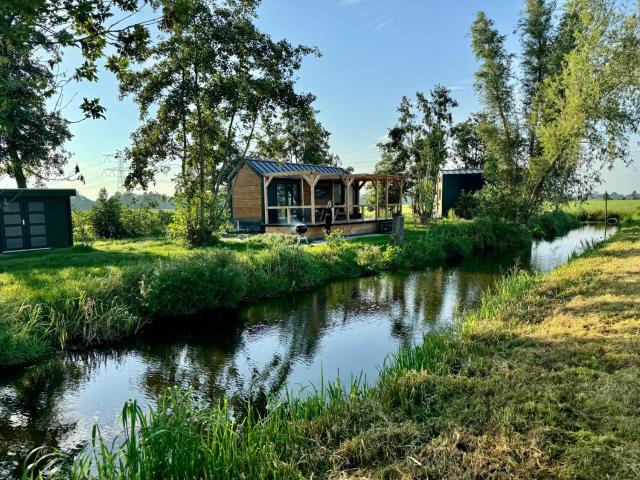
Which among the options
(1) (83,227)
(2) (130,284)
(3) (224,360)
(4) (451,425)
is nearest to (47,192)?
(1) (83,227)

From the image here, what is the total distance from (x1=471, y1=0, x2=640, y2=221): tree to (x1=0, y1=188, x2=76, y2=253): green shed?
60.8 feet

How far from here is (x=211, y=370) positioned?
6211mm

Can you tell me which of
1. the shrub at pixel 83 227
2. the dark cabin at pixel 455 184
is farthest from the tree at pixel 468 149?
the shrub at pixel 83 227

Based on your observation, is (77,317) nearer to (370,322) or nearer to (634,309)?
(370,322)

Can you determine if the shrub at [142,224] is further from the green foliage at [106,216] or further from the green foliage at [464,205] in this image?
the green foliage at [464,205]

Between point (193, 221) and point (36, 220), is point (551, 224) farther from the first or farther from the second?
point (36, 220)

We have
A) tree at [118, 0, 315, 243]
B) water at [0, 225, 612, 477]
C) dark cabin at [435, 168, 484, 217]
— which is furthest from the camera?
dark cabin at [435, 168, 484, 217]

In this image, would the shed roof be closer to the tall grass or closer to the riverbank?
the tall grass

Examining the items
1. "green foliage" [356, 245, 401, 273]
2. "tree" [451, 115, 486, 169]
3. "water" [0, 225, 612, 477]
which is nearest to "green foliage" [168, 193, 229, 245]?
"green foliage" [356, 245, 401, 273]

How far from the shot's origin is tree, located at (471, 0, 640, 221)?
57.6 ft

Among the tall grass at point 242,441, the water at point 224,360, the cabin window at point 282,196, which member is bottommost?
the water at point 224,360

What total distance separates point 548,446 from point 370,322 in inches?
220

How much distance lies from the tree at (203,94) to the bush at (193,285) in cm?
586

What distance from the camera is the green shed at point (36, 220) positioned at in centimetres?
1438
